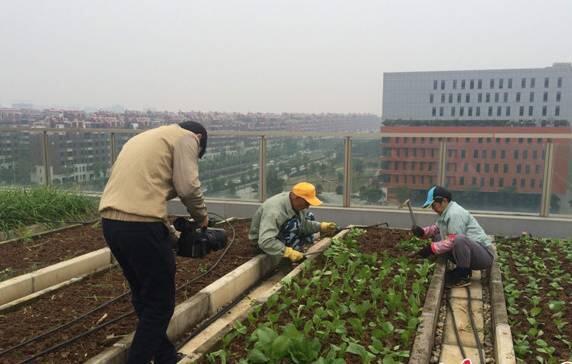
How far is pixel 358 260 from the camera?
217 inches

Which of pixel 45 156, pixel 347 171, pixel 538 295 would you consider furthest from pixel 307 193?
pixel 45 156

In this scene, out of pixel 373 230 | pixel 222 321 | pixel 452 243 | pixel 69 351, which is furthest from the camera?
pixel 373 230

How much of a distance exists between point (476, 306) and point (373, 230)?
2769 mm

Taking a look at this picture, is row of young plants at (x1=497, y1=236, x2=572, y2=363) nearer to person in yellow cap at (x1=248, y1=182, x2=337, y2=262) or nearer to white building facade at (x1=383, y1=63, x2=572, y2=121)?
person in yellow cap at (x1=248, y1=182, x2=337, y2=262)

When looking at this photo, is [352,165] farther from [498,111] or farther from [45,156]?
[45,156]

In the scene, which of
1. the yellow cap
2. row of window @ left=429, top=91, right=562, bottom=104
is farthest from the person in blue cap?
row of window @ left=429, top=91, right=562, bottom=104

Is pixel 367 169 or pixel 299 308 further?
pixel 367 169

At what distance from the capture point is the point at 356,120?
1106cm

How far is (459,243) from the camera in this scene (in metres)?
5.07

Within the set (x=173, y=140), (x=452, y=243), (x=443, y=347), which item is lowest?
(x=443, y=347)

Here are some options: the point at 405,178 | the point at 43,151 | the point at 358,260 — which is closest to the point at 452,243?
the point at 358,260

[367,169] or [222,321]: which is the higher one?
[367,169]

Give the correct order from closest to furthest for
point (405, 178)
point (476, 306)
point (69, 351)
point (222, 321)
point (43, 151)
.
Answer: point (69, 351), point (222, 321), point (476, 306), point (405, 178), point (43, 151)

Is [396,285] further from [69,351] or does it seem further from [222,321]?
[69,351]
